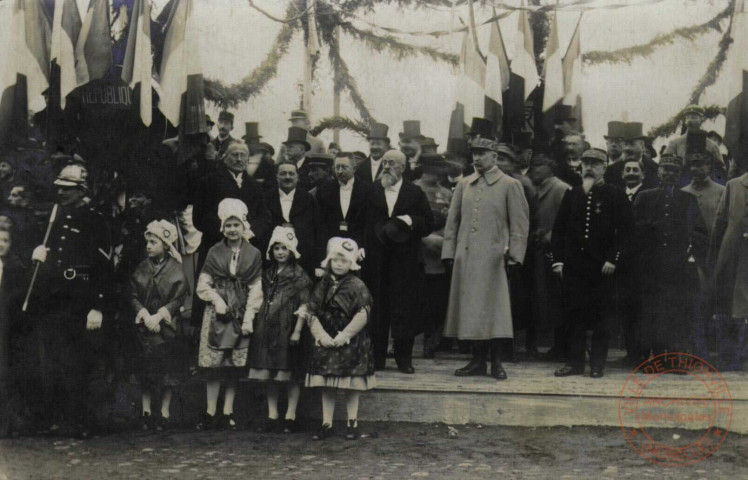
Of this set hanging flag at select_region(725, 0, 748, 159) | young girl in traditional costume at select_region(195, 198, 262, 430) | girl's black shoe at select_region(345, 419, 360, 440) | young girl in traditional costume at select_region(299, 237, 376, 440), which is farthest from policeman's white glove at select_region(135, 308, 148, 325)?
hanging flag at select_region(725, 0, 748, 159)

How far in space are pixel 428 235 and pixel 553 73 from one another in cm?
167

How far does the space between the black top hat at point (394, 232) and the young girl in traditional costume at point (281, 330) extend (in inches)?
30.6

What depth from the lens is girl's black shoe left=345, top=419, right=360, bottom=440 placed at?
5.94 metres

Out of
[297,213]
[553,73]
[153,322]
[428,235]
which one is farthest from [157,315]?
[553,73]

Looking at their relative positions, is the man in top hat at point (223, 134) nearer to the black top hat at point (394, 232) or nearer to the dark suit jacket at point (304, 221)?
the dark suit jacket at point (304, 221)

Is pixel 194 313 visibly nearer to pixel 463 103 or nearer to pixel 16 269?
pixel 16 269

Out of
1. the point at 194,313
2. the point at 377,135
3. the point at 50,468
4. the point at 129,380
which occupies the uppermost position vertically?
the point at 377,135

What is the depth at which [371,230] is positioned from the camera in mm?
6773

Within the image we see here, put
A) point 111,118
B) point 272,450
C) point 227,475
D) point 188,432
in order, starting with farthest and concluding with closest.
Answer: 1. point 111,118
2. point 188,432
3. point 272,450
4. point 227,475

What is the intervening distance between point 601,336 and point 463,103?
215cm

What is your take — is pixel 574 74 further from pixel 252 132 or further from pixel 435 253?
pixel 252 132

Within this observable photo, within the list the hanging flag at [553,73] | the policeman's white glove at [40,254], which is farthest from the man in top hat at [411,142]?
the policeman's white glove at [40,254]

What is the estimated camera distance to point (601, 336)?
21.2 feet

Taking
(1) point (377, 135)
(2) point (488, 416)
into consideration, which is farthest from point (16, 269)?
(2) point (488, 416)
